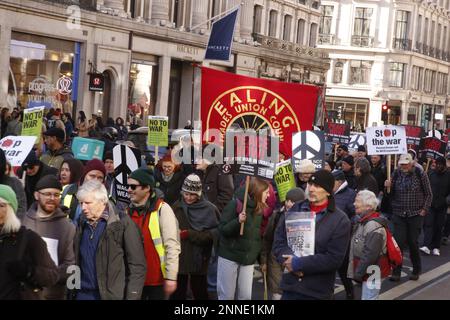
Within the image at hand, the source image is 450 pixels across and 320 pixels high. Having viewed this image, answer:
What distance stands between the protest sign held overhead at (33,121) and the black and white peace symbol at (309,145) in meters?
3.47

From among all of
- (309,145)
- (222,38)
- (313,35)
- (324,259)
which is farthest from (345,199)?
(313,35)

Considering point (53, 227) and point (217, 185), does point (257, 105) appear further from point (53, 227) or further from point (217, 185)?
point (53, 227)

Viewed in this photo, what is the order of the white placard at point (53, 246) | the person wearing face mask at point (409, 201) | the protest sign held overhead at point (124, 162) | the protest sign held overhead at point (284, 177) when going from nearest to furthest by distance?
the white placard at point (53, 246) < the protest sign held overhead at point (124, 162) < the protest sign held overhead at point (284, 177) < the person wearing face mask at point (409, 201)

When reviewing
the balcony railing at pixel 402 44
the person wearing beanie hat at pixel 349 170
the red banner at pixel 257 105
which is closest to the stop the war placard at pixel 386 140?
the person wearing beanie hat at pixel 349 170

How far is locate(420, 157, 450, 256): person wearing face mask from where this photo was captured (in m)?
15.5

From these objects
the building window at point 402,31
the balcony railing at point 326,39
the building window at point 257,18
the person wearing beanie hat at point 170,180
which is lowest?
the person wearing beanie hat at point 170,180

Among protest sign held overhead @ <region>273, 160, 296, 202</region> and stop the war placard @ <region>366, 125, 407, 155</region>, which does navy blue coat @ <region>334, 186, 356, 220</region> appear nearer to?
protest sign held overhead @ <region>273, 160, 296, 202</region>

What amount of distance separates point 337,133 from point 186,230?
50.3ft

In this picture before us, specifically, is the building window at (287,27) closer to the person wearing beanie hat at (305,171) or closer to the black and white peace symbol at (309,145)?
the black and white peace symbol at (309,145)

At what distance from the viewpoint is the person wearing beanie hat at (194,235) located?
350 inches

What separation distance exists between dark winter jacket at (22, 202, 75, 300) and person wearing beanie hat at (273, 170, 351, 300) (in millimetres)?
1673

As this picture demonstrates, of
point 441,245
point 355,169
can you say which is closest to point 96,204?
point 355,169

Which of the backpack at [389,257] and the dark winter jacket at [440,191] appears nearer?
the backpack at [389,257]

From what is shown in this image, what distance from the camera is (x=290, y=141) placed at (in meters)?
→ 9.52
